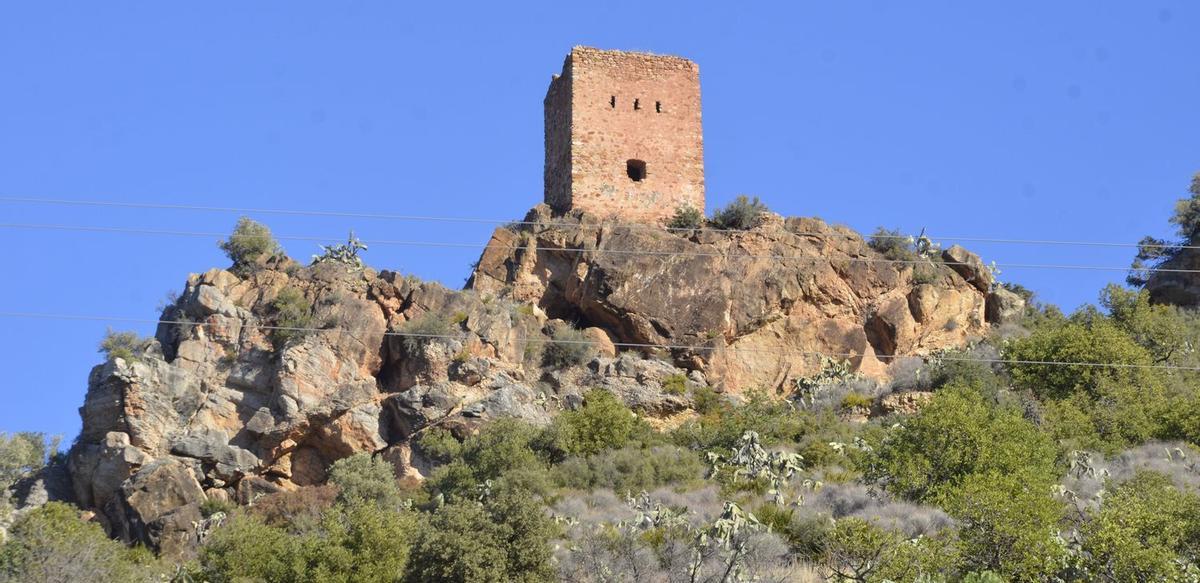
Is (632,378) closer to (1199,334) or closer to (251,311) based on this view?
(251,311)

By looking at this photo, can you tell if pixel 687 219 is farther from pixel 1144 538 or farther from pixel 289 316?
pixel 1144 538

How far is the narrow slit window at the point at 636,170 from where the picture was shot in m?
45.2

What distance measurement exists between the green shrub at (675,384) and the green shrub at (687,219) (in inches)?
188

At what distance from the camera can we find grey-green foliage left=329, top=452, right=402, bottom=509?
115ft

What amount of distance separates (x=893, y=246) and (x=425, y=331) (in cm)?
1232

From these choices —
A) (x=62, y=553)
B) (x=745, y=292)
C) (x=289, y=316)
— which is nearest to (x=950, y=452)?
(x=745, y=292)

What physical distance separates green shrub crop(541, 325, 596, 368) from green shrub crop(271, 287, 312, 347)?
5.39 metres

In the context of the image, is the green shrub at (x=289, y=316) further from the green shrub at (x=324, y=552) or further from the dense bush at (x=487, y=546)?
the dense bush at (x=487, y=546)

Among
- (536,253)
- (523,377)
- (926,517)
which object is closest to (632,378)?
(523,377)

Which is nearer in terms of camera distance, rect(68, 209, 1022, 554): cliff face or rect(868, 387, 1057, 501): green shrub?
rect(868, 387, 1057, 501): green shrub

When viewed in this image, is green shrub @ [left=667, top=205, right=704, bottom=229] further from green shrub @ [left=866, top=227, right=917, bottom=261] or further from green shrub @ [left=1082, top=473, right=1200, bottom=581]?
green shrub @ [left=1082, top=473, right=1200, bottom=581]

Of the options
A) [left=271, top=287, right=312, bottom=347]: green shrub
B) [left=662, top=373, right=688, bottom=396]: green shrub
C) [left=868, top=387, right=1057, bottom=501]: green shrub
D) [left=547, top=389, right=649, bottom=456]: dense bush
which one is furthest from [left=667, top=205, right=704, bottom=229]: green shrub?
[left=868, top=387, right=1057, bottom=501]: green shrub

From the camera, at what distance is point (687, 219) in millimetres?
44344

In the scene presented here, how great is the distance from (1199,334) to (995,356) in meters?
5.90
